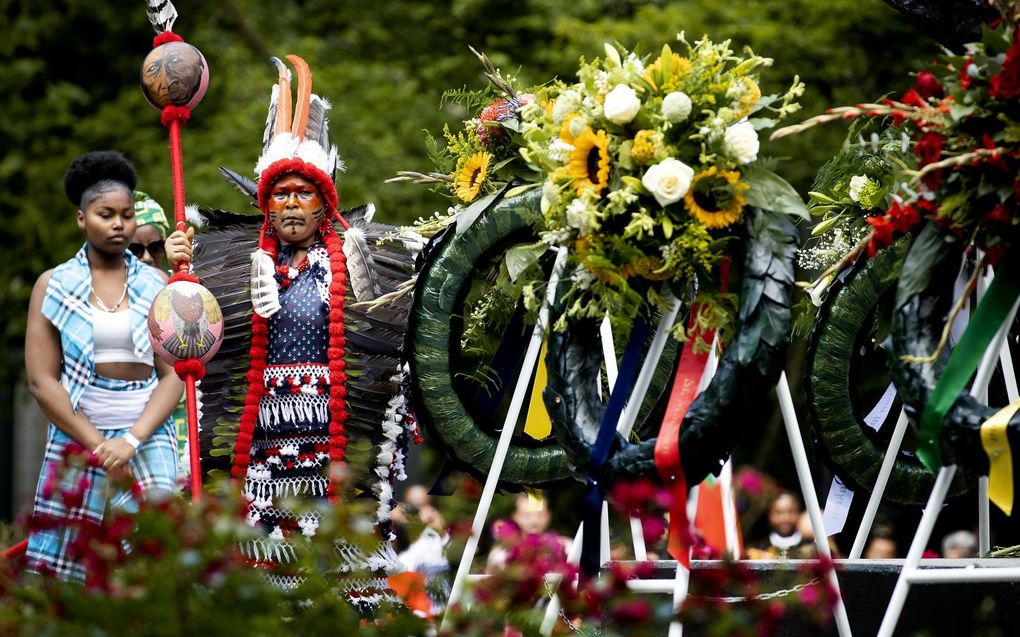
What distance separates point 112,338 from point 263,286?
26.9 inches

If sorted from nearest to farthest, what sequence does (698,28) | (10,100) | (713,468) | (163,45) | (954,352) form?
(954,352) < (713,468) < (163,45) < (698,28) < (10,100)

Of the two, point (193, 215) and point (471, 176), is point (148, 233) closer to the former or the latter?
point (193, 215)

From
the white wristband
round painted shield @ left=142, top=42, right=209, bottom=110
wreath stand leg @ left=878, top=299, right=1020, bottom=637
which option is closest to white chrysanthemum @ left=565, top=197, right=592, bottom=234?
wreath stand leg @ left=878, top=299, right=1020, bottom=637

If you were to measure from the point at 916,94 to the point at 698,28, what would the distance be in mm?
7228

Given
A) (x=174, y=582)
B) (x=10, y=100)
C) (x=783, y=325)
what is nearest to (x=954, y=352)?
(x=783, y=325)

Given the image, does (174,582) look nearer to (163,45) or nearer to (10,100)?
(163,45)

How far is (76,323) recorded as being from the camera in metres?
5.70

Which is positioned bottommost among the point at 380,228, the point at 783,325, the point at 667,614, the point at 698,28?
the point at 667,614

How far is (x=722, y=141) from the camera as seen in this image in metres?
4.04

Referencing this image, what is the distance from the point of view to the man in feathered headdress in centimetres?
540

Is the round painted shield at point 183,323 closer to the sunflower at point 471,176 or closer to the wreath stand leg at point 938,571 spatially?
the sunflower at point 471,176

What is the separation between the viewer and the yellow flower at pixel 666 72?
411 centimetres

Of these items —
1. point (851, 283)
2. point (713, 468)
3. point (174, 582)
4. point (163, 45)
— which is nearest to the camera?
point (174, 582)

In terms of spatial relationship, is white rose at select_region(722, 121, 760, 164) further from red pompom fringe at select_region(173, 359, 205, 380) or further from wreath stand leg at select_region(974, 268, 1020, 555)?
red pompom fringe at select_region(173, 359, 205, 380)
